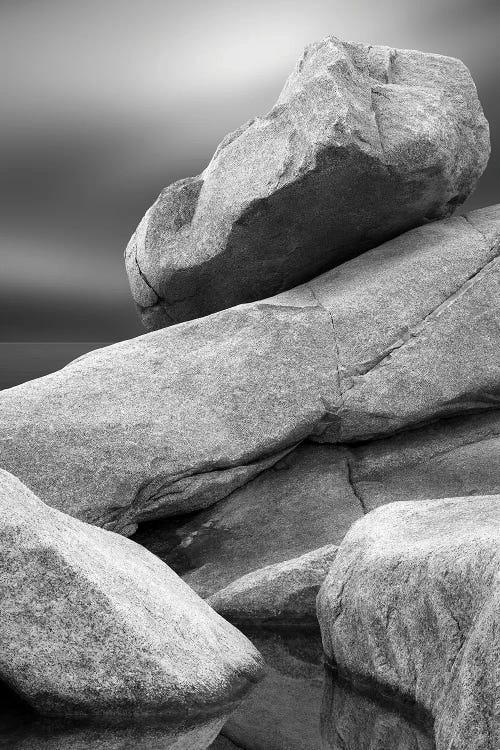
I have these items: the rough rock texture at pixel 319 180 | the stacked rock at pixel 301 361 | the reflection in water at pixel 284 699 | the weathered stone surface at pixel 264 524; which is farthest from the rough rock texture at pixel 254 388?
the reflection in water at pixel 284 699

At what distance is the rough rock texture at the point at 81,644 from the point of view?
7887mm

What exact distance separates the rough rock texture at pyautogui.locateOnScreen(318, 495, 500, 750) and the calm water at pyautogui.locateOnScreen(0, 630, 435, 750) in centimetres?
33

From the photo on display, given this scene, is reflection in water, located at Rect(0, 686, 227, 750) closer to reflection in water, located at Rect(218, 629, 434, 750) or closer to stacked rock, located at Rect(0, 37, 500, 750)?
reflection in water, located at Rect(218, 629, 434, 750)

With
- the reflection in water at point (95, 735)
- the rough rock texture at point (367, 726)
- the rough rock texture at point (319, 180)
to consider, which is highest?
the rough rock texture at point (319, 180)

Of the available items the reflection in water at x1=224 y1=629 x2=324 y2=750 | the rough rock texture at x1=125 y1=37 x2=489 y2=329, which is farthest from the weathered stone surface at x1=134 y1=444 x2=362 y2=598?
the rough rock texture at x1=125 y1=37 x2=489 y2=329

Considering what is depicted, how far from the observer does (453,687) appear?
657 centimetres

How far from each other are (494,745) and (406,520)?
4.03 meters

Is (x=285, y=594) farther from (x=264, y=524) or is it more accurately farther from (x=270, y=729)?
(x=270, y=729)

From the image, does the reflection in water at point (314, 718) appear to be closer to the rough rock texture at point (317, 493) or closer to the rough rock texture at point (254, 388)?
the rough rock texture at point (317, 493)

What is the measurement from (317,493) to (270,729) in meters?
6.94

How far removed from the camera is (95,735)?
7.45 metres

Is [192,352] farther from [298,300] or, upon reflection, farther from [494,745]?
[494,745]

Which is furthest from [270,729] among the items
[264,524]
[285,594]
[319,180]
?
[319,180]

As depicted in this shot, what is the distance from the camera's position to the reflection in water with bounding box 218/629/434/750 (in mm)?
7273
